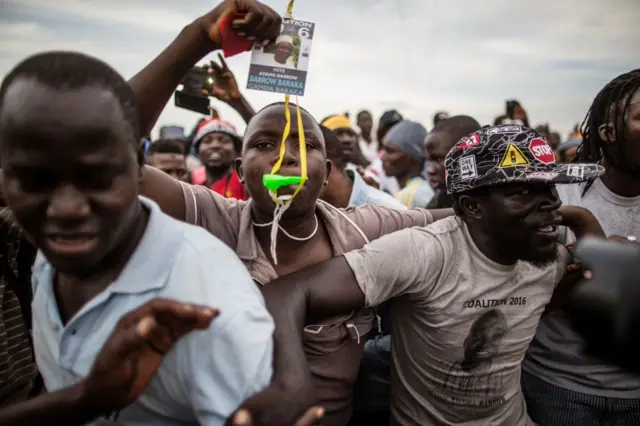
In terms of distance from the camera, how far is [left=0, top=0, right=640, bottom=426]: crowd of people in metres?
0.85

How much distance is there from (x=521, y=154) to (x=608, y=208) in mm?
855

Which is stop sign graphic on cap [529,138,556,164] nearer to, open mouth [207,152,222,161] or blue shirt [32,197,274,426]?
blue shirt [32,197,274,426]

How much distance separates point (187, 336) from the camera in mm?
894

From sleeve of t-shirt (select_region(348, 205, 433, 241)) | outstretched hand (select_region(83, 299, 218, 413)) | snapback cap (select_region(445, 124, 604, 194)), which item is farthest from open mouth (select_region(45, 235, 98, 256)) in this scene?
snapback cap (select_region(445, 124, 604, 194))

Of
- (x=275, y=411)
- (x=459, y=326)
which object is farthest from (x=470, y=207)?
(x=275, y=411)

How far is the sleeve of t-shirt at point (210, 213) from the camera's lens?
1.77m

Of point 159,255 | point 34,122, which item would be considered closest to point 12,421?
point 159,255

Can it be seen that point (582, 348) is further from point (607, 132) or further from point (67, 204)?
point (67, 204)

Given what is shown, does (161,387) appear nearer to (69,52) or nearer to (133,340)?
(133,340)

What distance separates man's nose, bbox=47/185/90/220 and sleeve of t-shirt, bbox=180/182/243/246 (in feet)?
2.94

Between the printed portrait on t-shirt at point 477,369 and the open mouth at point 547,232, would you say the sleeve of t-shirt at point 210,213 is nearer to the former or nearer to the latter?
the printed portrait on t-shirt at point 477,369

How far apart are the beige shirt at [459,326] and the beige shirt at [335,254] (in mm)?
220

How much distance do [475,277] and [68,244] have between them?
1451 mm

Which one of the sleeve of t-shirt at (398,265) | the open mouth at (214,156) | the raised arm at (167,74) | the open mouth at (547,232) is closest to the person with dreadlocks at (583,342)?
the open mouth at (547,232)
